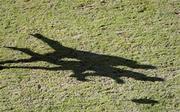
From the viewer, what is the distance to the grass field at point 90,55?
772 cm

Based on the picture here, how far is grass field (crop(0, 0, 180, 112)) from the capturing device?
7.72m

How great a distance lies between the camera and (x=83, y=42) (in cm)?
891

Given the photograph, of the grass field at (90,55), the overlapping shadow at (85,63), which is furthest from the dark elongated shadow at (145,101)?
the overlapping shadow at (85,63)

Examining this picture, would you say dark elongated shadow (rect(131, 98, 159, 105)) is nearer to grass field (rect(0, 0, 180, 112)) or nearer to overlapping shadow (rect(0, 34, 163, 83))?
grass field (rect(0, 0, 180, 112))

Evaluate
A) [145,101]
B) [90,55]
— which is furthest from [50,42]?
[145,101]

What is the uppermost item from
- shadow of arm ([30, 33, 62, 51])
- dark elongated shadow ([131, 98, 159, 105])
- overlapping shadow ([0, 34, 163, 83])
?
shadow of arm ([30, 33, 62, 51])

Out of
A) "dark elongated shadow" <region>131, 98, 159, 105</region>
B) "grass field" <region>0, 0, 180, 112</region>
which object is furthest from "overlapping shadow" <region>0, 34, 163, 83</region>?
"dark elongated shadow" <region>131, 98, 159, 105</region>

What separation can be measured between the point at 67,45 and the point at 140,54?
1.41m

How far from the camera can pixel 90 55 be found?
8602 millimetres

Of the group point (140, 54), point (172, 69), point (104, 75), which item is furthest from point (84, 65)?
point (172, 69)

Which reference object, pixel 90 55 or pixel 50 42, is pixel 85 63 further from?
pixel 50 42

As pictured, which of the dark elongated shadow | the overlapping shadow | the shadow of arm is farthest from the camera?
the shadow of arm

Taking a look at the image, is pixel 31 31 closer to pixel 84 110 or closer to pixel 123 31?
pixel 123 31

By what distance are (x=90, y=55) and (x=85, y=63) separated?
0.74 feet
